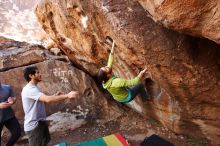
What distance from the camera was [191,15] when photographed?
12.8ft

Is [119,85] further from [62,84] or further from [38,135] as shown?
[62,84]

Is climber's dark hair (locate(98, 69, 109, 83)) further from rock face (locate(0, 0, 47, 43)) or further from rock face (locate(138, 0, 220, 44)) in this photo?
rock face (locate(0, 0, 47, 43))

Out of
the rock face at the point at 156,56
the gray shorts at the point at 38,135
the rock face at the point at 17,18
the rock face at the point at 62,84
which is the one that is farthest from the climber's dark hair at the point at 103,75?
the rock face at the point at 17,18

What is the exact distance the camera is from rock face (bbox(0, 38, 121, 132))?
8602 mm

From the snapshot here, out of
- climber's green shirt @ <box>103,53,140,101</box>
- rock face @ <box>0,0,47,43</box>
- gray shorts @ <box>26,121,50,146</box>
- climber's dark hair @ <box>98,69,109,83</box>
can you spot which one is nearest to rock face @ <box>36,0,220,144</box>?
climber's green shirt @ <box>103,53,140,101</box>

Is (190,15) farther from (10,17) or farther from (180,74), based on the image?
(10,17)

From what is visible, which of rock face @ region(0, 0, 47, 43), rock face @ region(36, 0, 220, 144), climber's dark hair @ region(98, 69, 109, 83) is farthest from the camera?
rock face @ region(0, 0, 47, 43)

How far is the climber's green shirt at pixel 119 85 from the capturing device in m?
5.78

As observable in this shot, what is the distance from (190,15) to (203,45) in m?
1.31

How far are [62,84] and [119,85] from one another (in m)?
3.42

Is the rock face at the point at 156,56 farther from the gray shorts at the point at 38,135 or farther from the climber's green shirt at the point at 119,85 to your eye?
the gray shorts at the point at 38,135

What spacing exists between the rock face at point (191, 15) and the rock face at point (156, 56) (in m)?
0.91

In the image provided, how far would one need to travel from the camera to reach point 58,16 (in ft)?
25.7

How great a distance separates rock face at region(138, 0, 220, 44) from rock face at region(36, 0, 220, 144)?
0.91 metres
